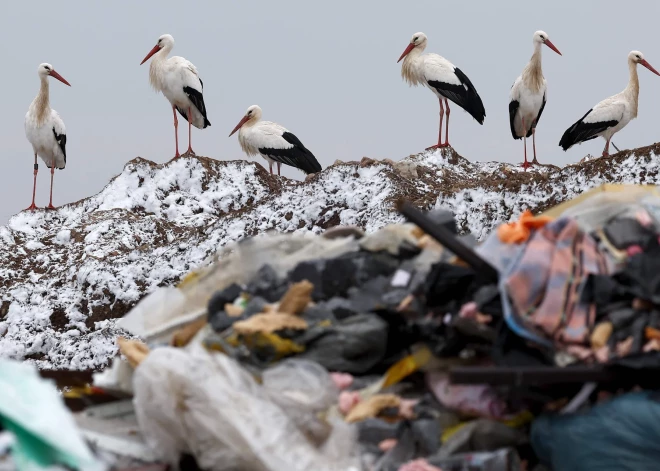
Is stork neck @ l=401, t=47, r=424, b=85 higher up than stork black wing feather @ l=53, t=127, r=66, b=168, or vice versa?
stork neck @ l=401, t=47, r=424, b=85

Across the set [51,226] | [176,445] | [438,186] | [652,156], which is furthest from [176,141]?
[176,445]

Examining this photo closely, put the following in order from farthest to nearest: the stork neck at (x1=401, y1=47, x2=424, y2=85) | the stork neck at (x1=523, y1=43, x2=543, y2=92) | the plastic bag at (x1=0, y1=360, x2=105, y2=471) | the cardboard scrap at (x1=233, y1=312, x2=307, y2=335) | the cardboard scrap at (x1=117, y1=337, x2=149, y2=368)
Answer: the stork neck at (x1=401, y1=47, x2=424, y2=85)
the stork neck at (x1=523, y1=43, x2=543, y2=92)
the cardboard scrap at (x1=117, y1=337, x2=149, y2=368)
the cardboard scrap at (x1=233, y1=312, x2=307, y2=335)
the plastic bag at (x1=0, y1=360, x2=105, y2=471)

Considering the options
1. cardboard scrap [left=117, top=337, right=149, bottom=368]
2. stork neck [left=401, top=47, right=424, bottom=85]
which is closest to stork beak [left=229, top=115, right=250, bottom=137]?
stork neck [left=401, top=47, right=424, bottom=85]

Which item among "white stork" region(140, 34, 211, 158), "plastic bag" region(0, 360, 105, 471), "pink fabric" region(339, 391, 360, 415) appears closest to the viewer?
"plastic bag" region(0, 360, 105, 471)

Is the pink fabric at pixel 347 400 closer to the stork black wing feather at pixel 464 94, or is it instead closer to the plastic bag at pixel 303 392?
the plastic bag at pixel 303 392

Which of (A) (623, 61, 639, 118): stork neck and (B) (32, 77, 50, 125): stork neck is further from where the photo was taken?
(B) (32, 77, 50, 125): stork neck

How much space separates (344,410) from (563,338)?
2.81 ft

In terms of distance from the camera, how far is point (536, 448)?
322 centimetres

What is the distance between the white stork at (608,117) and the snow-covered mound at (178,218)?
1.72 meters

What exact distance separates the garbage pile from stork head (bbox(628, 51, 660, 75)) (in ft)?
53.2

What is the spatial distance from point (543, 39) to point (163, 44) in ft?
28.6

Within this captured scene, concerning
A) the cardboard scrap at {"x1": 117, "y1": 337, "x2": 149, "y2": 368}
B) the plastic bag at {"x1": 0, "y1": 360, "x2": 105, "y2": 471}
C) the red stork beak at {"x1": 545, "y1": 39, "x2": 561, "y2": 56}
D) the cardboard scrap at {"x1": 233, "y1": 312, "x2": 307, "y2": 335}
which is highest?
the red stork beak at {"x1": 545, "y1": 39, "x2": 561, "y2": 56}

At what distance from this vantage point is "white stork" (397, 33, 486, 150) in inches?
719

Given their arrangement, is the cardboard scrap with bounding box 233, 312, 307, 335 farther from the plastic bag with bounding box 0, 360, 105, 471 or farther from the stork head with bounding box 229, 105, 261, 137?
the stork head with bounding box 229, 105, 261, 137
